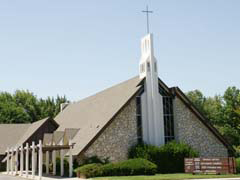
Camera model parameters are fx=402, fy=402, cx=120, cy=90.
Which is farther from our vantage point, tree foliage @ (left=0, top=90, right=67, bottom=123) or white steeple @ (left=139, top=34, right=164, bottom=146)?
tree foliage @ (left=0, top=90, right=67, bottom=123)

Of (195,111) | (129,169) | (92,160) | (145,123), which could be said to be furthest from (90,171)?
(195,111)

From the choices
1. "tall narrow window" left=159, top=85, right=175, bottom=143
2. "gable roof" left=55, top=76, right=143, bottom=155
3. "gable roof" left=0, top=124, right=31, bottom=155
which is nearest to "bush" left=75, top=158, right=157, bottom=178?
"gable roof" left=55, top=76, right=143, bottom=155

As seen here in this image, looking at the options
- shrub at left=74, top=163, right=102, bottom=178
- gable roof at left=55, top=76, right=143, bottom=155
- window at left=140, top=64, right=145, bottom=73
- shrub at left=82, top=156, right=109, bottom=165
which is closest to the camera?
shrub at left=74, top=163, right=102, bottom=178

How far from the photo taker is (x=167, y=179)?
25.5 m

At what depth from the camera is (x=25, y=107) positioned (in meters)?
72.4

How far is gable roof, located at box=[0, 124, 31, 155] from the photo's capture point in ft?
154

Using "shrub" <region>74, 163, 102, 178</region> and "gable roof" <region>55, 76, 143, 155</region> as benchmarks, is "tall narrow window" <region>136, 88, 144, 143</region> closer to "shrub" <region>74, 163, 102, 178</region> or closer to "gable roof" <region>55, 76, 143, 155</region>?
"gable roof" <region>55, 76, 143, 155</region>

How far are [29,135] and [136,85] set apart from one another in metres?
15.2

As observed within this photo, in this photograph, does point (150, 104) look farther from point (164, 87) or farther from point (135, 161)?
point (135, 161)

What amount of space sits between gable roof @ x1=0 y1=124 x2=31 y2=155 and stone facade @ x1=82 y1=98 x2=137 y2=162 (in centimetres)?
1609

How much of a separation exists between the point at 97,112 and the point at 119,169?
10.8m

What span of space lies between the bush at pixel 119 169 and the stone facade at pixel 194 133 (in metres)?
6.91

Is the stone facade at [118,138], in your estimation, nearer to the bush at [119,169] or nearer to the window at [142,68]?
the window at [142,68]

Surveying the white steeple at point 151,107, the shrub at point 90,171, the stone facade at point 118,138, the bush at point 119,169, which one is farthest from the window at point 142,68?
the shrub at point 90,171
